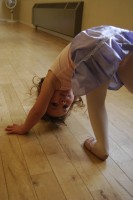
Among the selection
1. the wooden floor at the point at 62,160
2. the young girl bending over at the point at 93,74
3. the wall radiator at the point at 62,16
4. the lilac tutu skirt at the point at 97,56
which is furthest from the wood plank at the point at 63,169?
the wall radiator at the point at 62,16

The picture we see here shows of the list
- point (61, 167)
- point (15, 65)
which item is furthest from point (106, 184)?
point (15, 65)

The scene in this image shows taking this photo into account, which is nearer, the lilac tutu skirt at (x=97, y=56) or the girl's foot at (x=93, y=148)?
the lilac tutu skirt at (x=97, y=56)

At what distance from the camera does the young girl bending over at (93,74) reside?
33.5 inches

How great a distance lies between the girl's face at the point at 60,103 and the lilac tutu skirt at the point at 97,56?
0.28m

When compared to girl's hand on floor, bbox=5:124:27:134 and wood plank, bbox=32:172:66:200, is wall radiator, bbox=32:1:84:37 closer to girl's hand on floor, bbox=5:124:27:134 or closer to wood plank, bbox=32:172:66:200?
girl's hand on floor, bbox=5:124:27:134

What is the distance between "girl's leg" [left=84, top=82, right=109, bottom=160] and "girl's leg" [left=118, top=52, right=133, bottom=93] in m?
0.09

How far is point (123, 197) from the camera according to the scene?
0.85 meters

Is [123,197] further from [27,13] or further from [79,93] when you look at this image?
[27,13]

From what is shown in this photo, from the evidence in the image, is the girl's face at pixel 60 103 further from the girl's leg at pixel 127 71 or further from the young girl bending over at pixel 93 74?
the girl's leg at pixel 127 71

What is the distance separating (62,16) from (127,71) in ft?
11.0

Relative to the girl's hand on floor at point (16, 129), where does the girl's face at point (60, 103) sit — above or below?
above

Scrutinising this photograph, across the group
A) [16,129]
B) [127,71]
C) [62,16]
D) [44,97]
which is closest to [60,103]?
[44,97]

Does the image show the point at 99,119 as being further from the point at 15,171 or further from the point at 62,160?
the point at 15,171

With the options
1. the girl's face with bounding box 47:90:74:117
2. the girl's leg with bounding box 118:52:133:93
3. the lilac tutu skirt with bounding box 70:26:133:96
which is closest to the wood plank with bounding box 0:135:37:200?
the girl's face with bounding box 47:90:74:117
